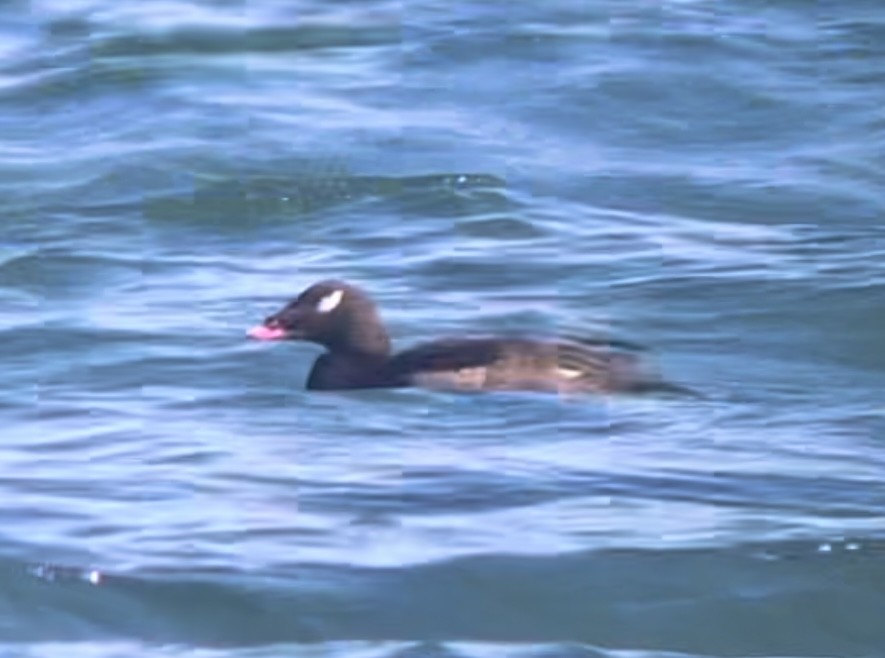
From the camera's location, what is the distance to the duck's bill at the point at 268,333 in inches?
590

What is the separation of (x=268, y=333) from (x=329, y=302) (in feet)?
0.95

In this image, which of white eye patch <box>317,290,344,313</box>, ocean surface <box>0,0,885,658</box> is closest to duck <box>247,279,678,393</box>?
white eye patch <box>317,290,344,313</box>

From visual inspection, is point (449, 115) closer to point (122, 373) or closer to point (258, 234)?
point (258, 234)

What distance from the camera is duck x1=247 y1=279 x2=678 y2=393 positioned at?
46.4 ft

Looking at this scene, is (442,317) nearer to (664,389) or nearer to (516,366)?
(516,366)

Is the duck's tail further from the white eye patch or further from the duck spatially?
the white eye patch

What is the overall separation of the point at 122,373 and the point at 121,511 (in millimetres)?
2538

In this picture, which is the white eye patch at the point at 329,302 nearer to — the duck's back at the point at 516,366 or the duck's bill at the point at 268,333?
the duck's bill at the point at 268,333

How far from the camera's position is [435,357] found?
1448 cm

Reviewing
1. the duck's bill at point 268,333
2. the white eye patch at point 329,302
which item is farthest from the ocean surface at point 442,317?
the white eye patch at point 329,302

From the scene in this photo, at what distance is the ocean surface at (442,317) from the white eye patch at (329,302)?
0.82ft

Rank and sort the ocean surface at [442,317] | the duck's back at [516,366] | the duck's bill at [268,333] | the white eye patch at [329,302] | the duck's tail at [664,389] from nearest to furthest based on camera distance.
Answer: the ocean surface at [442,317], the duck's tail at [664,389], the duck's back at [516,366], the duck's bill at [268,333], the white eye patch at [329,302]

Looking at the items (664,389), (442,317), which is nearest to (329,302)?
(442,317)

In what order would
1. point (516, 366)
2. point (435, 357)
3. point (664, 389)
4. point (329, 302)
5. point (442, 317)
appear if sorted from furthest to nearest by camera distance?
Result: point (442, 317) → point (329, 302) → point (435, 357) → point (516, 366) → point (664, 389)
